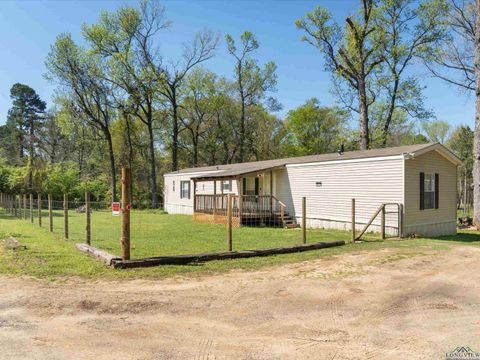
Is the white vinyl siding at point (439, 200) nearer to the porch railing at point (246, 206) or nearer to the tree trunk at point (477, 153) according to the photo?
the tree trunk at point (477, 153)

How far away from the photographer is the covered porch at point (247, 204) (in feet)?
55.3

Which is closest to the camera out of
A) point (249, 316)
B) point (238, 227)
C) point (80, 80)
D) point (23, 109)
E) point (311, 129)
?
point (249, 316)

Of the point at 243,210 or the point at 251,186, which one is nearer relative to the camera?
the point at 243,210

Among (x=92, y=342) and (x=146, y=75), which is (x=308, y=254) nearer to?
(x=92, y=342)

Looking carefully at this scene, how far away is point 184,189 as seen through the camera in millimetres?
26094

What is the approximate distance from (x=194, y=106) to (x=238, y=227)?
23.4m

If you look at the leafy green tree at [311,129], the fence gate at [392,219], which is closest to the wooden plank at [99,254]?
the fence gate at [392,219]

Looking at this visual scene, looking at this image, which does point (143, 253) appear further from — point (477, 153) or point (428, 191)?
point (477, 153)

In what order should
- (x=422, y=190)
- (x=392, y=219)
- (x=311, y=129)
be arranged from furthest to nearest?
(x=311, y=129), (x=422, y=190), (x=392, y=219)

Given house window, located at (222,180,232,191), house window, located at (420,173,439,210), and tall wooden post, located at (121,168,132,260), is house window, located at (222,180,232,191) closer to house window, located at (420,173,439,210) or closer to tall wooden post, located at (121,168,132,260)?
house window, located at (420,173,439,210)

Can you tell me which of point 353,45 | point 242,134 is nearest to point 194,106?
point 242,134

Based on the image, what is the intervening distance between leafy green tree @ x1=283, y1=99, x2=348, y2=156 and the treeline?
0.12m

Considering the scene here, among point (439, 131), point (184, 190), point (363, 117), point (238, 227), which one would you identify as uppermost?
point (439, 131)

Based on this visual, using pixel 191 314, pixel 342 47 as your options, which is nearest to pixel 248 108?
pixel 342 47
